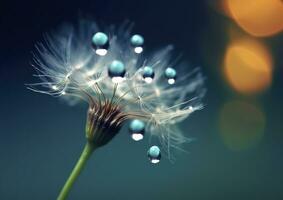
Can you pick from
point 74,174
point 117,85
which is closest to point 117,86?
point 117,85

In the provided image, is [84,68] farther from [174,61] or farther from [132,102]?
[174,61]

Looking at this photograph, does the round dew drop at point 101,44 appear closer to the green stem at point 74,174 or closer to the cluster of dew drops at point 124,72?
the cluster of dew drops at point 124,72

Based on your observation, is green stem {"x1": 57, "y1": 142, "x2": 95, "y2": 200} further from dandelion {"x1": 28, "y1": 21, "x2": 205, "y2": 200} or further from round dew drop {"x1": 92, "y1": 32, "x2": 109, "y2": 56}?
round dew drop {"x1": 92, "y1": 32, "x2": 109, "y2": 56}

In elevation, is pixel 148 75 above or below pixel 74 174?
above

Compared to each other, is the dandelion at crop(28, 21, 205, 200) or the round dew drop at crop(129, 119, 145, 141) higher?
the dandelion at crop(28, 21, 205, 200)

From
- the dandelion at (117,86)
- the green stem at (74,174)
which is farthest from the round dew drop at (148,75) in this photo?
the green stem at (74,174)

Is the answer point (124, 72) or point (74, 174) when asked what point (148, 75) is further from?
point (74, 174)

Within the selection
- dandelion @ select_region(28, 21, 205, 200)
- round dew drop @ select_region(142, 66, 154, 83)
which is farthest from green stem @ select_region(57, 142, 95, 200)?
round dew drop @ select_region(142, 66, 154, 83)

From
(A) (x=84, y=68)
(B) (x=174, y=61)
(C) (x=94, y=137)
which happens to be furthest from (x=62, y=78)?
(B) (x=174, y=61)
